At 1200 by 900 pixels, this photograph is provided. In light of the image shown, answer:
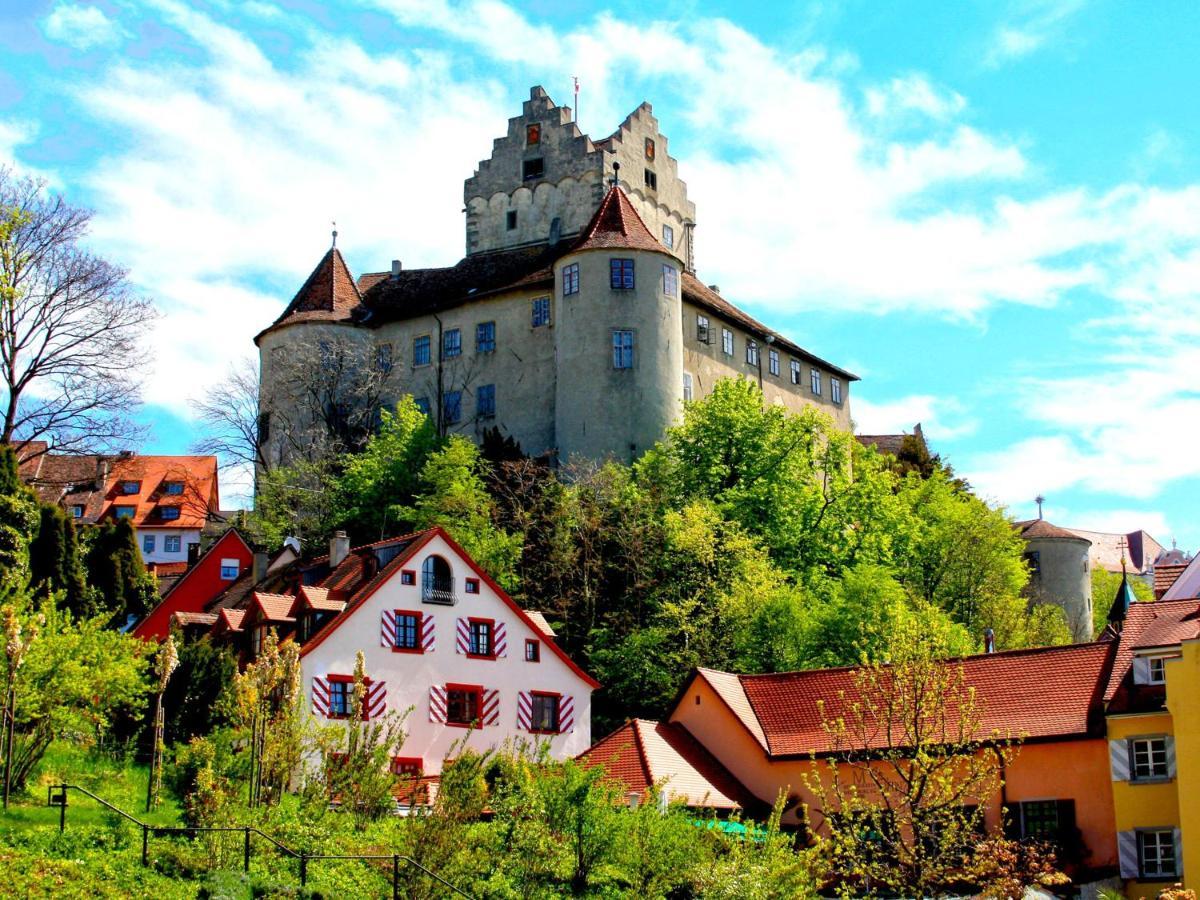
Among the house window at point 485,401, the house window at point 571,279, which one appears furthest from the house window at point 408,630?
the house window at point 485,401

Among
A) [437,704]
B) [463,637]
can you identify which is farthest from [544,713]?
[437,704]

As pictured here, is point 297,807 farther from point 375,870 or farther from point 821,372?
point 821,372

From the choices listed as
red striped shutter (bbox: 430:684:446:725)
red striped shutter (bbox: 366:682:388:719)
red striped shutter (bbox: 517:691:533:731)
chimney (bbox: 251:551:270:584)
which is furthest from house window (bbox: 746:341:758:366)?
red striped shutter (bbox: 366:682:388:719)

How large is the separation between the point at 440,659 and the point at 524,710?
106 inches

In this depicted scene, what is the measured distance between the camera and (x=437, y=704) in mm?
41188

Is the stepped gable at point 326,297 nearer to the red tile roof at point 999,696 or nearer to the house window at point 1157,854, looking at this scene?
the red tile roof at point 999,696

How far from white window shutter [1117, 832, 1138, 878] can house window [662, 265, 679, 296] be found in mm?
33881

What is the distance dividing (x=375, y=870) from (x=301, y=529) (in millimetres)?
34132

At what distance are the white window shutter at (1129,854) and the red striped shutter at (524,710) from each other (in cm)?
1503

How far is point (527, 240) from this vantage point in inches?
2884

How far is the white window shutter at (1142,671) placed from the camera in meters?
34.6

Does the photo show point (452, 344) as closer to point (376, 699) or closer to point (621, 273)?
point (621, 273)

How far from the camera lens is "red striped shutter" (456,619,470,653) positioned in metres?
42.0

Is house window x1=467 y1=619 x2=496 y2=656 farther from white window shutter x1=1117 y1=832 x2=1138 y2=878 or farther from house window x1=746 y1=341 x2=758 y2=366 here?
house window x1=746 y1=341 x2=758 y2=366
